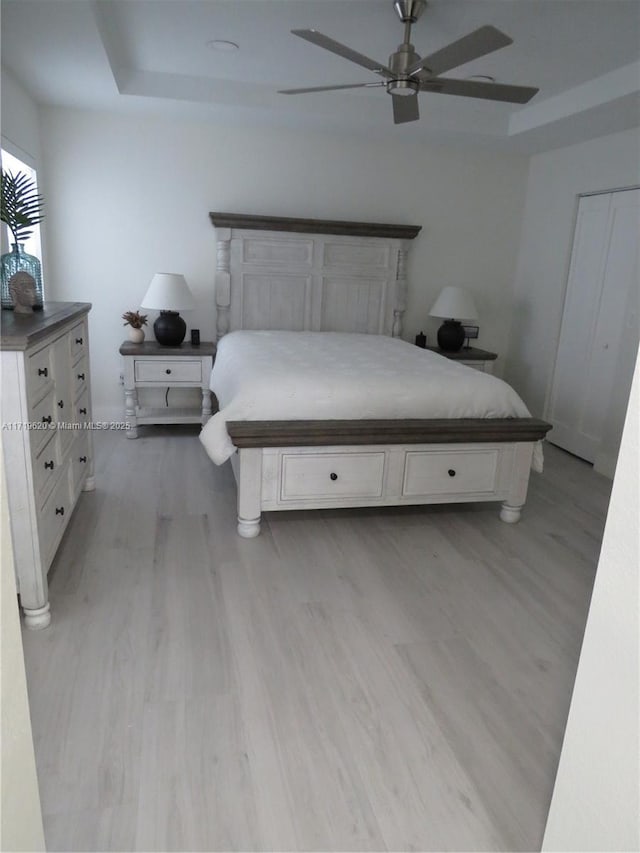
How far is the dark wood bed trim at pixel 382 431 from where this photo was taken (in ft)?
9.02

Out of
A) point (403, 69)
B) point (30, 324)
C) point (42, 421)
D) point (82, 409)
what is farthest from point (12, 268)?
point (403, 69)

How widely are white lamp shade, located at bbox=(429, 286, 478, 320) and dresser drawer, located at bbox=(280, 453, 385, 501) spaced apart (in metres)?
2.20

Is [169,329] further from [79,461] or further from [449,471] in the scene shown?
[449,471]

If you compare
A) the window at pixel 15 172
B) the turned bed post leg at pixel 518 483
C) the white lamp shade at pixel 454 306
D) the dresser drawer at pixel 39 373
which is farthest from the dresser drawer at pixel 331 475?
the white lamp shade at pixel 454 306

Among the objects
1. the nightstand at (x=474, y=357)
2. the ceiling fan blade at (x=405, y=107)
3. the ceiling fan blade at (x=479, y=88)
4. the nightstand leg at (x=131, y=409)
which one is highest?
the ceiling fan blade at (x=479, y=88)

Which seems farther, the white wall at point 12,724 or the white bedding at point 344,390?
the white bedding at point 344,390

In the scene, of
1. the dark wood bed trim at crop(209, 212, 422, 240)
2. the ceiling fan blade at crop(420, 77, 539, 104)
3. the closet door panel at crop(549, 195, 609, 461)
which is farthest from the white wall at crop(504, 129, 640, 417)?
the ceiling fan blade at crop(420, 77, 539, 104)

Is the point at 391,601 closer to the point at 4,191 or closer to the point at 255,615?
the point at 255,615

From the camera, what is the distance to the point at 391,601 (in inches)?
95.1

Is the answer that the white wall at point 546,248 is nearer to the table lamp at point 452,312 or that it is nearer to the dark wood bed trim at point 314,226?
the table lamp at point 452,312

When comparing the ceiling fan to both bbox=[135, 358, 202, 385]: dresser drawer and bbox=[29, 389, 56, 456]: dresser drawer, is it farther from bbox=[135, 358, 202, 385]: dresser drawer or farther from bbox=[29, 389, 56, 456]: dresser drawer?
bbox=[135, 358, 202, 385]: dresser drawer

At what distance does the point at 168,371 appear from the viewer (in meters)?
4.33

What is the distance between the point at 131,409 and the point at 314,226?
6.44 feet

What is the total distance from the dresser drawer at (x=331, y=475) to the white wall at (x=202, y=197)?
2289mm
